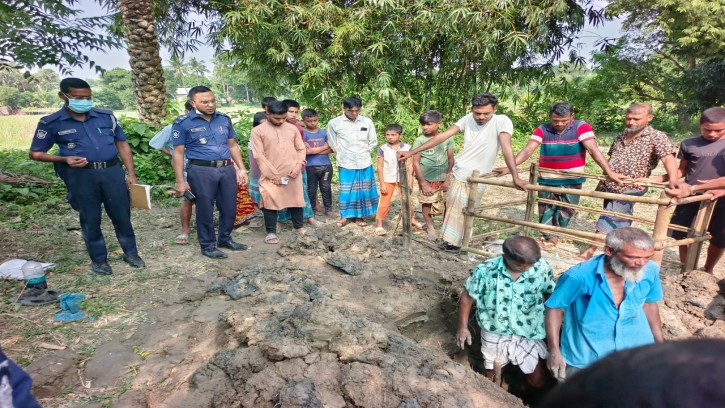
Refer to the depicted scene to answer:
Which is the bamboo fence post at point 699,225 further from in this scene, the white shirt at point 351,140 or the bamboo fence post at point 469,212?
the white shirt at point 351,140

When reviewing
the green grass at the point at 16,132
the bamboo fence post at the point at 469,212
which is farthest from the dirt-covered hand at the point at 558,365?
the green grass at the point at 16,132

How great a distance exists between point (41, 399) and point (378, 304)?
2.14 meters

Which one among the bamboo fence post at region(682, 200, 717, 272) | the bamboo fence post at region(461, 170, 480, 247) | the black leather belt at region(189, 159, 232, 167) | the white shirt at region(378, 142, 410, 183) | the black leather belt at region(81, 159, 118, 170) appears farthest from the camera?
the white shirt at region(378, 142, 410, 183)

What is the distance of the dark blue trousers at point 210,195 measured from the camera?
4141 millimetres

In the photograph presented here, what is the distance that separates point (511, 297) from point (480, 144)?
187 centimetres

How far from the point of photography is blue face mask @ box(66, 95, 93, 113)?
11.2 ft

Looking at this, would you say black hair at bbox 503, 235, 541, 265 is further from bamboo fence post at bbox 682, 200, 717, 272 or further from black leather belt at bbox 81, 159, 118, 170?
black leather belt at bbox 81, 159, 118, 170

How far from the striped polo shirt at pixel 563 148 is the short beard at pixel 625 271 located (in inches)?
73.7

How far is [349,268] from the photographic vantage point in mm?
3748

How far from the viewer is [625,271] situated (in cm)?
229

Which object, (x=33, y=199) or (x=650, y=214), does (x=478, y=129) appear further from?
(x=33, y=199)

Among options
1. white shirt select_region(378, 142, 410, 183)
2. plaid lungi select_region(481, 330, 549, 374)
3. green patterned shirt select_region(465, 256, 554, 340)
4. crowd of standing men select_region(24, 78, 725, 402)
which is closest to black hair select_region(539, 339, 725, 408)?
crowd of standing men select_region(24, 78, 725, 402)

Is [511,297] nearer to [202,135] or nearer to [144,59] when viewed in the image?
[202,135]

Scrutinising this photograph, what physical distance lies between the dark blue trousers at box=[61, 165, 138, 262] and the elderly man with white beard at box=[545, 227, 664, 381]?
3660 millimetres
